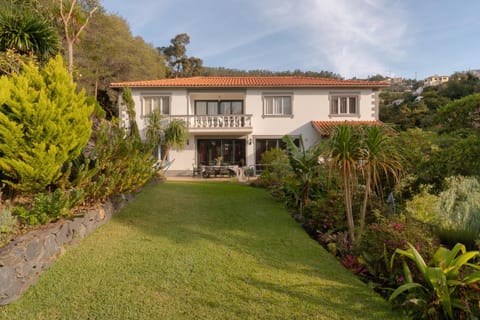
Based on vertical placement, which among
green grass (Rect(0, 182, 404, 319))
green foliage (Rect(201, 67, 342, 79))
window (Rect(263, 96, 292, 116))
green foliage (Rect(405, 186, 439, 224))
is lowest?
green grass (Rect(0, 182, 404, 319))

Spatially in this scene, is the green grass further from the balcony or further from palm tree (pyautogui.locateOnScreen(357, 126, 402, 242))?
the balcony

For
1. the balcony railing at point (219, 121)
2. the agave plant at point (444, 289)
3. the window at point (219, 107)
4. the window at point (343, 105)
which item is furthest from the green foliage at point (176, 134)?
the agave plant at point (444, 289)

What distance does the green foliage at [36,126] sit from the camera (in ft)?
15.9

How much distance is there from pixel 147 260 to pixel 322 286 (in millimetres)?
2978

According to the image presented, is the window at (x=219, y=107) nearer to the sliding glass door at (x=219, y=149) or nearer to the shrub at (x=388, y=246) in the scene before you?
the sliding glass door at (x=219, y=149)

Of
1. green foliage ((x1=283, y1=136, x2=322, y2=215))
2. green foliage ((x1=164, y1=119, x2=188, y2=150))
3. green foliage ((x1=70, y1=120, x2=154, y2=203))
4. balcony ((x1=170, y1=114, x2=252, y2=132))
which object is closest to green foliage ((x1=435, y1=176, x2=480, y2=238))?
green foliage ((x1=283, y1=136, x2=322, y2=215))

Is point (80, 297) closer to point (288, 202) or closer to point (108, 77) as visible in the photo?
point (288, 202)

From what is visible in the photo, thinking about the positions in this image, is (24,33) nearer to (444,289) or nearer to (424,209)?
(444,289)

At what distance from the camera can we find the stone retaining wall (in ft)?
11.7

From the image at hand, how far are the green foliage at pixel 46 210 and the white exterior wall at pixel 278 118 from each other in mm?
14578

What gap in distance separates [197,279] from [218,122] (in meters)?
15.8

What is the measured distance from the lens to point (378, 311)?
11.0ft

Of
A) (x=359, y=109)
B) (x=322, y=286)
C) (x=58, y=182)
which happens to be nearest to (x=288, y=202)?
(x=322, y=286)

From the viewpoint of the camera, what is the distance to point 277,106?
2002 centimetres
